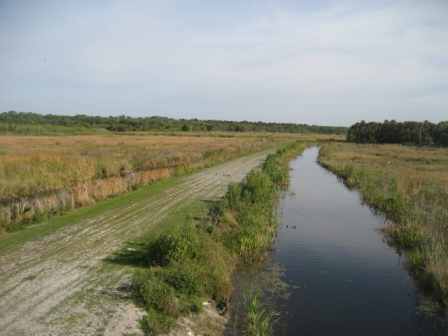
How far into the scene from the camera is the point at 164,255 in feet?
27.4

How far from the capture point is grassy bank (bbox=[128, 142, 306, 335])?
6520mm

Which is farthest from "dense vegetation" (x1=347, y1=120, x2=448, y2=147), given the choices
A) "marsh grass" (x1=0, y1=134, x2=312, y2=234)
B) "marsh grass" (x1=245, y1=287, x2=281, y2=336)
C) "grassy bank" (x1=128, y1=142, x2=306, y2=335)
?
"marsh grass" (x1=245, y1=287, x2=281, y2=336)

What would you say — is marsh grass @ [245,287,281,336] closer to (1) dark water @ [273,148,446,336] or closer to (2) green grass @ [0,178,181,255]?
(1) dark water @ [273,148,446,336]

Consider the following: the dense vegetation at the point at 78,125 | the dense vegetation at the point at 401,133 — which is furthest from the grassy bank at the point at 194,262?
the dense vegetation at the point at 78,125

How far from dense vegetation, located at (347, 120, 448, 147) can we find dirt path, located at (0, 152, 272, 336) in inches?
2729

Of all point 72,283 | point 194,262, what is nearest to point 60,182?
point 72,283

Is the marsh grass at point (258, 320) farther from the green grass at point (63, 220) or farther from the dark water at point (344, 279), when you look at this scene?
the green grass at point (63, 220)

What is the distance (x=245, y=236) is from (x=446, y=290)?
16.7ft

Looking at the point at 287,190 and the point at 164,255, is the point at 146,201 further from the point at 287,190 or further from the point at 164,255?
the point at 287,190

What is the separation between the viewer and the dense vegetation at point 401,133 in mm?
69375

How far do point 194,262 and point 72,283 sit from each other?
2.44m

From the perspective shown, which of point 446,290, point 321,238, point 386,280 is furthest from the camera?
point 321,238

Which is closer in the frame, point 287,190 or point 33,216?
point 33,216

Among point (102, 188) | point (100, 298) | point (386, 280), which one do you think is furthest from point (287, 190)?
point (100, 298)
